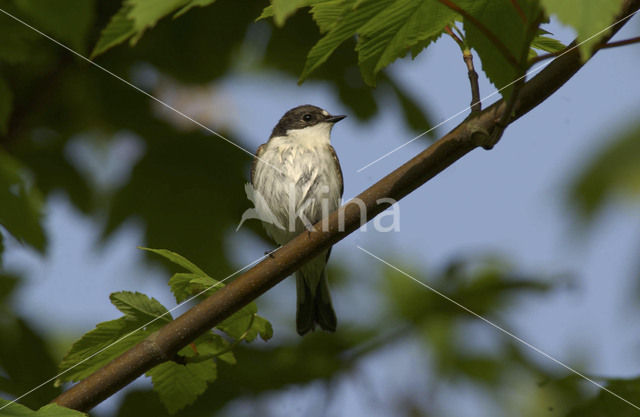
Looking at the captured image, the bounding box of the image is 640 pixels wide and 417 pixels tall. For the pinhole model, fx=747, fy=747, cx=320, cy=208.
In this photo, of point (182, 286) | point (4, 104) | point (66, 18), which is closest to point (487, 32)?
point (66, 18)

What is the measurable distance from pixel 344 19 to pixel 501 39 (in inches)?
16.7

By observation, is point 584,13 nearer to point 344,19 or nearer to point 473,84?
point 344,19

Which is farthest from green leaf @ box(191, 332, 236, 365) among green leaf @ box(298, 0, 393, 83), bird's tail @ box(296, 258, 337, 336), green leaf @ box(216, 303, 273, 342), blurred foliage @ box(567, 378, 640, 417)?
bird's tail @ box(296, 258, 337, 336)

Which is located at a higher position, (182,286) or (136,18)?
(136,18)

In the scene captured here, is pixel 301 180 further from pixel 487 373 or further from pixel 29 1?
pixel 29 1

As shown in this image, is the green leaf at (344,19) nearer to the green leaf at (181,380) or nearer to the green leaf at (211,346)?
the green leaf at (211,346)

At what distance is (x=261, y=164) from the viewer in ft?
17.5

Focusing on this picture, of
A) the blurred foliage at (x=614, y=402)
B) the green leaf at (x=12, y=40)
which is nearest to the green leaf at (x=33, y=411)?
the blurred foliage at (x=614, y=402)

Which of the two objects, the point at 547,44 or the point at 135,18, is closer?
the point at 135,18

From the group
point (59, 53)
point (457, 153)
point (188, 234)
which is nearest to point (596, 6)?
point (457, 153)

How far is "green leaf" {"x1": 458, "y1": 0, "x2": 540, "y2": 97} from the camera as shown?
195cm

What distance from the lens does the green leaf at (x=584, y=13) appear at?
1.32 meters

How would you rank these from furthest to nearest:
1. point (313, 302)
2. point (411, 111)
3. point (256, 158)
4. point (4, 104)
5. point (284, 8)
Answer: point (256, 158), point (313, 302), point (411, 111), point (4, 104), point (284, 8)

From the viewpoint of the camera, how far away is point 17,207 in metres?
3.12
